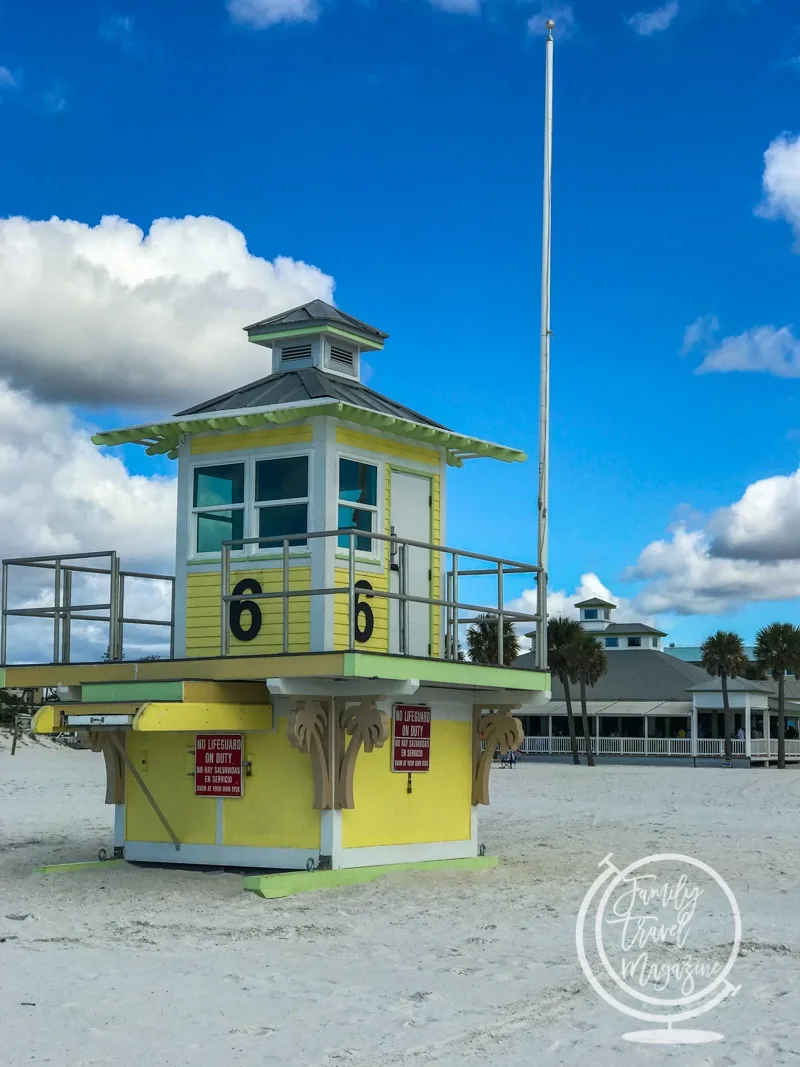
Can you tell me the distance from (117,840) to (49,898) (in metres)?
2.65

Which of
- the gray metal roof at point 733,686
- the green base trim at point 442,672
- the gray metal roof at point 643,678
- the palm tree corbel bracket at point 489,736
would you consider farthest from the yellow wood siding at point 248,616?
the gray metal roof at point 643,678

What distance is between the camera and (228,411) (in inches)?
612

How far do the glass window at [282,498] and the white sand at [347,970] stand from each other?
3.89m

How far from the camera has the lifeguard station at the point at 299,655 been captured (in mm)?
14469

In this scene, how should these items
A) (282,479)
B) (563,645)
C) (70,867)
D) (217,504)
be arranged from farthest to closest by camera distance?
(563,645) → (70,867) → (217,504) → (282,479)

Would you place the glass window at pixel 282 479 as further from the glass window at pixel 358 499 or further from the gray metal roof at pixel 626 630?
the gray metal roof at pixel 626 630

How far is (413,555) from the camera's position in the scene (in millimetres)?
16125

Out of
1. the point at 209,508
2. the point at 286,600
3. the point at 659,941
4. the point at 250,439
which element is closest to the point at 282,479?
the point at 250,439

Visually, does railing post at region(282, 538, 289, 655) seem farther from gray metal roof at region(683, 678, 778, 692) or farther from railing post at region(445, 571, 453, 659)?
gray metal roof at region(683, 678, 778, 692)

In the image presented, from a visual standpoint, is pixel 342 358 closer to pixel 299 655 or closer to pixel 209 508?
pixel 209 508

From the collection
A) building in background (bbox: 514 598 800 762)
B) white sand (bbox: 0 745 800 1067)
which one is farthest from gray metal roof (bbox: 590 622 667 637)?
white sand (bbox: 0 745 800 1067)

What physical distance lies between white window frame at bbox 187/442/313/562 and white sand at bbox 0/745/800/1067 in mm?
3617

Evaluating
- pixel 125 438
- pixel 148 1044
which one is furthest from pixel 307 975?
pixel 125 438

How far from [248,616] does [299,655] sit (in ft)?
5.42
